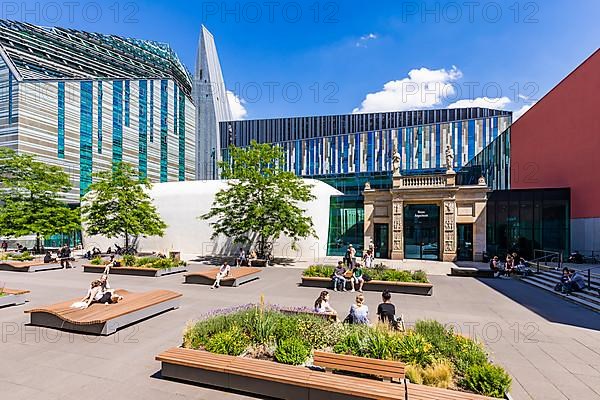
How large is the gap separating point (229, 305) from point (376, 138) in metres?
71.8

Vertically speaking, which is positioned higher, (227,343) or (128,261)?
(227,343)

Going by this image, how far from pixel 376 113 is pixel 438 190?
6795 centimetres

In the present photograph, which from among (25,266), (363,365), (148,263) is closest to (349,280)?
(363,365)

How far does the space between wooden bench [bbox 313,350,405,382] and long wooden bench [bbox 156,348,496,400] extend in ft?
0.35

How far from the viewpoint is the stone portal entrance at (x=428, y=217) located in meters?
25.0

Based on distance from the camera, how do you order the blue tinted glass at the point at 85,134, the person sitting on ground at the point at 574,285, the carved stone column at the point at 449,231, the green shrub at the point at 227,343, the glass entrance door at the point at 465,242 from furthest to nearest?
the blue tinted glass at the point at 85,134
the glass entrance door at the point at 465,242
the carved stone column at the point at 449,231
the person sitting on ground at the point at 574,285
the green shrub at the point at 227,343

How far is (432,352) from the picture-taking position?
606 centimetres

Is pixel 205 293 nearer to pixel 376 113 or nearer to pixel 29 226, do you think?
pixel 29 226

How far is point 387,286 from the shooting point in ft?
46.5

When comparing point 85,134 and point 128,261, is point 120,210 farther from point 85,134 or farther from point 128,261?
point 85,134

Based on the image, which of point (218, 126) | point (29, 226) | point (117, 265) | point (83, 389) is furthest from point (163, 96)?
point (83, 389)

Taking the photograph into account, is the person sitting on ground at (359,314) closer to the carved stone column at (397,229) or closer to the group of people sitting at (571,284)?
the group of people sitting at (571,284)

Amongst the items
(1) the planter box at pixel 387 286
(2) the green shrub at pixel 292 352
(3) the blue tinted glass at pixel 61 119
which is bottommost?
(1) the planter box at pixel 387 286

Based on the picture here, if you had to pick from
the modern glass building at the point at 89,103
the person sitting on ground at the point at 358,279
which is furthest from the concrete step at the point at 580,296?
the modern glass building at the point at 89,103
